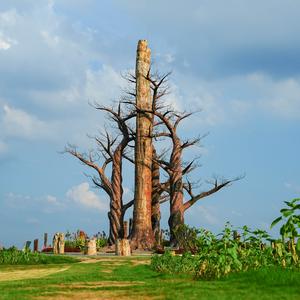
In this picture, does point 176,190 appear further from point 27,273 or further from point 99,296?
point 99,296

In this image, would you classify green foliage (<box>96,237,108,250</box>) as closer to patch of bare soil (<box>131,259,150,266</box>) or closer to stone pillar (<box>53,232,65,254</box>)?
stone pillar (<box>53,232,65,254</box>)

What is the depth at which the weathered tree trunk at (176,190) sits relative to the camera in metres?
30.7

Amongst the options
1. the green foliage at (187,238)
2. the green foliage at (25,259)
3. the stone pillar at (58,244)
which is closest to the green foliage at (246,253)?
the green foliage at (25,259)

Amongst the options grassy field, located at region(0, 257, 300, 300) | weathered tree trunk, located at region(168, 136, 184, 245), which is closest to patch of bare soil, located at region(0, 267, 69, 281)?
grassy field, located at region(0, 257, 300, 300)

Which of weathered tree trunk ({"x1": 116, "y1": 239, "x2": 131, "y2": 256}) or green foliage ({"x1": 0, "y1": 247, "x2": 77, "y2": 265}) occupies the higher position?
weathered tree trunk ({"x1": 116, "y1": 239, "x2": 131, "y2": 256})

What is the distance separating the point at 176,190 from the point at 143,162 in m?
2.43

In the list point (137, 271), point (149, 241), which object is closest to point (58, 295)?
point (137, 271)

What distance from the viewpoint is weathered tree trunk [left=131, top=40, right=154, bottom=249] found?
3122 centimetres

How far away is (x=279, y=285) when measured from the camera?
30.3 feet

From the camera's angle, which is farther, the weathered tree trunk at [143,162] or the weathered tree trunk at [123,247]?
the weathered tree trunk at [143,162]

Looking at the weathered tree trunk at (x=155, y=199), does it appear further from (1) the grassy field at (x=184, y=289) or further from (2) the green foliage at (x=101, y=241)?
(1) the grassy field at (x=184, y=289)

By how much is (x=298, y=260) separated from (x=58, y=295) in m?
4.54

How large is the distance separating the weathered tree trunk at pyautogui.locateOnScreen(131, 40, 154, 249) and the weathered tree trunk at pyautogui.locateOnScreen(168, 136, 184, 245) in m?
1.34

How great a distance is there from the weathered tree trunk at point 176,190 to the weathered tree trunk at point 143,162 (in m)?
1.34
